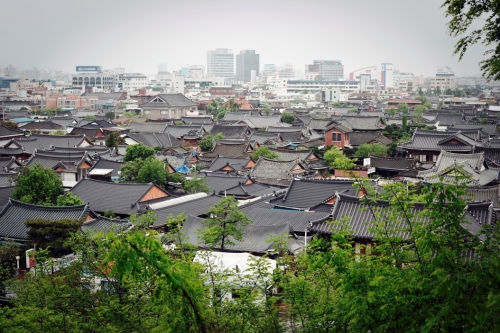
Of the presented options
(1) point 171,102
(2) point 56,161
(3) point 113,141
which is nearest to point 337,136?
(3) point 113,141

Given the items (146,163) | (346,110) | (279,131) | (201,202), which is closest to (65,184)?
(146,163)

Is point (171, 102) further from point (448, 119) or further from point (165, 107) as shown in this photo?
point (448, 119)

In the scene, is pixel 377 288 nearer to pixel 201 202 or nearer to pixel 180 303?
pixel 180 303

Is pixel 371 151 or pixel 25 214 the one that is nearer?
pixel 25 214

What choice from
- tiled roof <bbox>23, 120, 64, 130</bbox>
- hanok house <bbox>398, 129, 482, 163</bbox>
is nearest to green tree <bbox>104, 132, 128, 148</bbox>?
tiled roof <bbox>23, 120, 64, 130</bbox>

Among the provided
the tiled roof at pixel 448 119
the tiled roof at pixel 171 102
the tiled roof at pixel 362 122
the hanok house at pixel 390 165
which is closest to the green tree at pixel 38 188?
the hanok house at pixel 390 165

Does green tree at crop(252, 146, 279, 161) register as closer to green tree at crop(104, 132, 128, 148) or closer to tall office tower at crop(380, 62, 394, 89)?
green tree at crop(104, 132, 128, 148)

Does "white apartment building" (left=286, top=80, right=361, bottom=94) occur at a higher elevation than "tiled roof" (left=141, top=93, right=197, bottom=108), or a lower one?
higher

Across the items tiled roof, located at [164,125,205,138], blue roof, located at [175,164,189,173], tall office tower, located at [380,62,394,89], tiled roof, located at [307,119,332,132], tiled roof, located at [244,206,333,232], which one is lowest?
tiled roof, located at [244,206,333,232]
